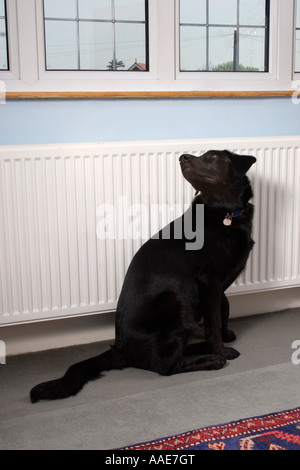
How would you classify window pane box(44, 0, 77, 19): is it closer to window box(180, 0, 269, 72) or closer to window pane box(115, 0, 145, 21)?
window pane box(115, 0, 145, 21)

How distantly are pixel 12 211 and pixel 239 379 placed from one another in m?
1.02

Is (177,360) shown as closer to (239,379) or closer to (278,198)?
(239,379)

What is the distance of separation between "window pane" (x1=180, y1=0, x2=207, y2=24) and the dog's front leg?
117cm

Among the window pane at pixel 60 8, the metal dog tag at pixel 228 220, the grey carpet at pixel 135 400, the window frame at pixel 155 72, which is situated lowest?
the grey carpet at pixel 135 400

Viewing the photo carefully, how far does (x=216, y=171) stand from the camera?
2.06m

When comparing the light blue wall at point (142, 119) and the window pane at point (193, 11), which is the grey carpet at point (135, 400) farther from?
the window pane at point (193, 11)

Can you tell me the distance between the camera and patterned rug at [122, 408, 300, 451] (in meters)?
1.55

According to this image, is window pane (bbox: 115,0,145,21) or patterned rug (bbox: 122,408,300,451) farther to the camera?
window pane (bbox: 115,0,145,21)

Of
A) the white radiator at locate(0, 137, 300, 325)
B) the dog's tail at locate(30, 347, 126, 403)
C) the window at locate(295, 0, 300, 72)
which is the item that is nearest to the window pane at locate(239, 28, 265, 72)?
the window at locate(295, 0, 300, 72)

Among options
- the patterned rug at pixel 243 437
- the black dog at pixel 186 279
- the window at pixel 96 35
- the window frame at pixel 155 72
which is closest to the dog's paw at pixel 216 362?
the black dog at pixel 186 279

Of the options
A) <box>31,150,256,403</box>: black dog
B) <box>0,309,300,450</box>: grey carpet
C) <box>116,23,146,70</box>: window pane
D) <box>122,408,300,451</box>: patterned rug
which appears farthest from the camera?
<box>116,23,146,70</box>: window pane

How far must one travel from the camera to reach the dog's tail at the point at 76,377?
1835 millimetres

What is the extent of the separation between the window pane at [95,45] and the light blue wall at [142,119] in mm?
171

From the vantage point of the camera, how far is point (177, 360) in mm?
2021
